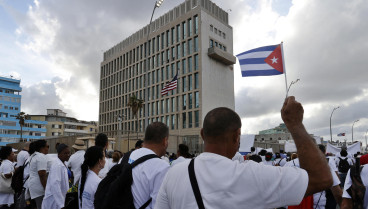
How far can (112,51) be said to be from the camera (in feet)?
249

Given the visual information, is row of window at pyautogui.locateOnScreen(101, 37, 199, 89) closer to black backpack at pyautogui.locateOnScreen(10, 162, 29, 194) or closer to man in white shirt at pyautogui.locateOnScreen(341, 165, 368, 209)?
black backpack at pyautogui.locateOnScreen(10, 162, 29, 194)

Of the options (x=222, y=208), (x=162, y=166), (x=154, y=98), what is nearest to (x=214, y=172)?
(x=222, y=208)

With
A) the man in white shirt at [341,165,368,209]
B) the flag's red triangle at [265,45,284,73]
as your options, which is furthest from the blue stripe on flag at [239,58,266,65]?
the man in white shirt at [341,165,368,209]

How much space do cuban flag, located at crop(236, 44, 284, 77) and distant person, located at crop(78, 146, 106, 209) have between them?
26.8 feet

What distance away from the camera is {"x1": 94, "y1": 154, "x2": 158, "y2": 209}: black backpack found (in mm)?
2688

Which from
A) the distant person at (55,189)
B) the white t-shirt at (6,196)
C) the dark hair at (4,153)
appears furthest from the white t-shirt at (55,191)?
the dark hair at (4,153)

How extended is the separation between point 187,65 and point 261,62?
137 feet

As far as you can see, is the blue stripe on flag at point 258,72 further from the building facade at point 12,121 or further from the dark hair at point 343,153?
the building facade at point 12,121

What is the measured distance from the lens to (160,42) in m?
59.5

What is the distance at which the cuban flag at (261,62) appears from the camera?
11.2m

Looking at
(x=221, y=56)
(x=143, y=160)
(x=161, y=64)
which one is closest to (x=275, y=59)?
(x=143, y=160)

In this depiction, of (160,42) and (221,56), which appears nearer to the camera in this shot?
(221,56)

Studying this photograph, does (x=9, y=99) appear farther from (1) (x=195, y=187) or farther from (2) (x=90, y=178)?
(1) (x=195, y=187)

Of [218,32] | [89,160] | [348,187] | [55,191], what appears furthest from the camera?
[218,32]
